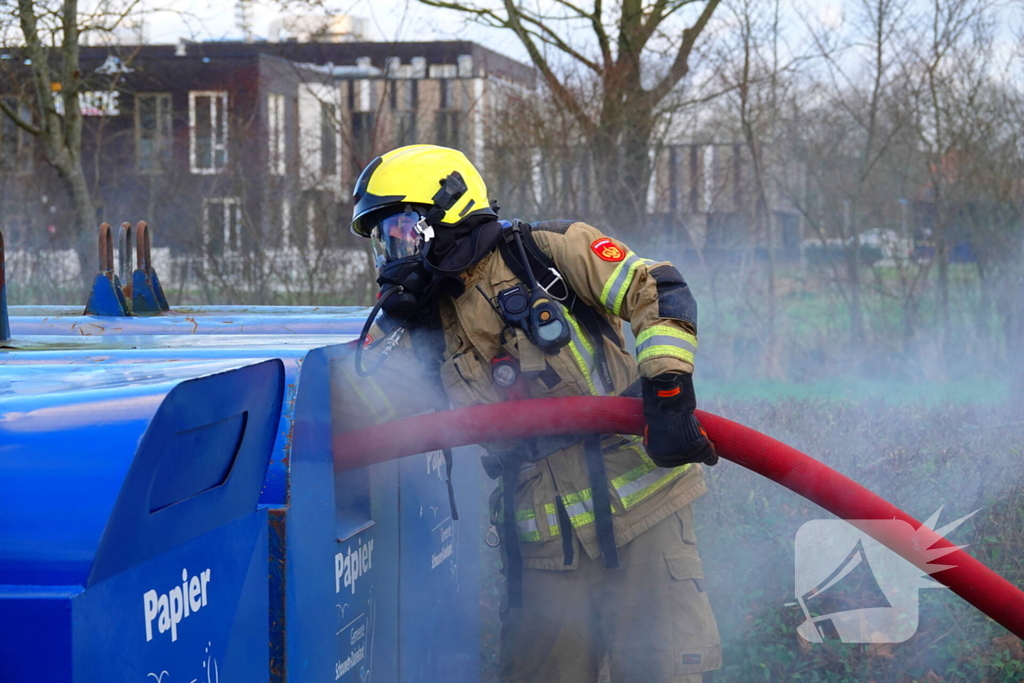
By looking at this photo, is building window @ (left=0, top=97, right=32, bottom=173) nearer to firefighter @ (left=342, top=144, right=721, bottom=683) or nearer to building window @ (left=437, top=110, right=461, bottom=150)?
building window @ (left=437, top=110, right=461, bottom=150)

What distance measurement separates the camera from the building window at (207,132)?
35.9ft

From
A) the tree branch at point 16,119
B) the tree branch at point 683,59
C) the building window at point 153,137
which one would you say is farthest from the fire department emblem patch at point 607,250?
the building window at point 153,137

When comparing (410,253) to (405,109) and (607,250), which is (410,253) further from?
(405,109)

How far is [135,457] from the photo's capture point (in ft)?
4.05

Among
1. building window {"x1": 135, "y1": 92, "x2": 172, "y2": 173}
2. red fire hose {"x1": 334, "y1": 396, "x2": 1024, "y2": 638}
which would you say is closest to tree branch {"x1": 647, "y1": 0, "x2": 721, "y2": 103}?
building window {"x1": 135, "y1": 92, "x2": 172, "y2": 173}

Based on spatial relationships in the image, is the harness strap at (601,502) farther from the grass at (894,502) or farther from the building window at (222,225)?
the building window at (222,225)

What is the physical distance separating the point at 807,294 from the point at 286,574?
8.61 meters

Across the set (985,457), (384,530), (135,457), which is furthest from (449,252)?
(985,457)

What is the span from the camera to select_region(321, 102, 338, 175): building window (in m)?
9.60

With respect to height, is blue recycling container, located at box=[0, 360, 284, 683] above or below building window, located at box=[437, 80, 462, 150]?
below

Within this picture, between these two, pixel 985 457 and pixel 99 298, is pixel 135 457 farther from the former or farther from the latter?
pixel 985 457

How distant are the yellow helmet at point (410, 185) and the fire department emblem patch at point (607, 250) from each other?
0.31 m

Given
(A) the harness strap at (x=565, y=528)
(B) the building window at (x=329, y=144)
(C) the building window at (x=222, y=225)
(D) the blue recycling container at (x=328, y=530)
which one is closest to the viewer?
(D) the blue recycling container at (x=328, y=530)

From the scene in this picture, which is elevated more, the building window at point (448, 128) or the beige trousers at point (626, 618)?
the building window at point (448, 128)
